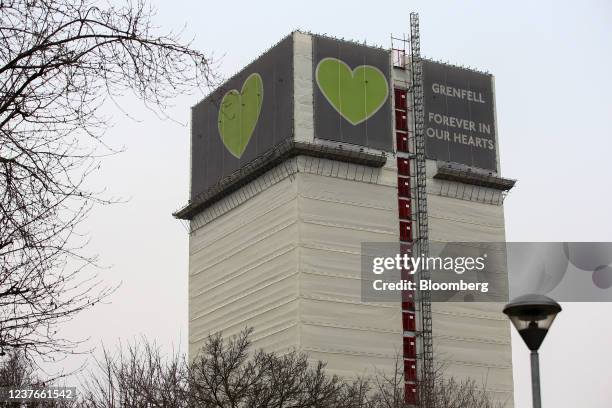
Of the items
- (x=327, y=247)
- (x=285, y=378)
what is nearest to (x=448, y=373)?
(x=327, y=247)

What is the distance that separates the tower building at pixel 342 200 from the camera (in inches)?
6255

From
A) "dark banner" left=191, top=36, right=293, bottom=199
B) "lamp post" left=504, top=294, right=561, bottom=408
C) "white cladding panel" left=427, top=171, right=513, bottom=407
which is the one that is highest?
"dark banner" left=191, top=36, right=293, bottom=199

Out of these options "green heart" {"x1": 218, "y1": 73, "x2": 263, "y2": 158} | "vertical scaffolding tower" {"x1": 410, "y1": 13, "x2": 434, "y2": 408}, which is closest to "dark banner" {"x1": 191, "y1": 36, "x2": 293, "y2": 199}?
"green heart" {"x1": 218, "y1": 73, "x2": 263, "y2": 158}

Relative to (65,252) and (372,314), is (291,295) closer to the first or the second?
(372,314)

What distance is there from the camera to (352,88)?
168500 mm

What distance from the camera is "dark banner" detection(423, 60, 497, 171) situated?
567ft

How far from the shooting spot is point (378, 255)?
16538 centimetres

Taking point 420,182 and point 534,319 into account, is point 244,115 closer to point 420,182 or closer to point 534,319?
point 420,182

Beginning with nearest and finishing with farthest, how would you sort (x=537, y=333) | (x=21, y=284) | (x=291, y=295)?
(x=21, y=284) → (x=537, y=333) → (x=291, y=295)

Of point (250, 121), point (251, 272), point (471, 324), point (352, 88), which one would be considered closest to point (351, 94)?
point (352, 88)

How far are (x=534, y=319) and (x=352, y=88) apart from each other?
142m

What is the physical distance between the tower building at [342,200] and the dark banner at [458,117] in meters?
0.18

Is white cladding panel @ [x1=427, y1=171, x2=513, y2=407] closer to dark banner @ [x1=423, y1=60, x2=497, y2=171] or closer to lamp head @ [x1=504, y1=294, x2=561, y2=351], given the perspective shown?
dark banner @ [x1=423, y1=60, x2=497, y2=171]

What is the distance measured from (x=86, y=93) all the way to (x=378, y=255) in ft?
473
